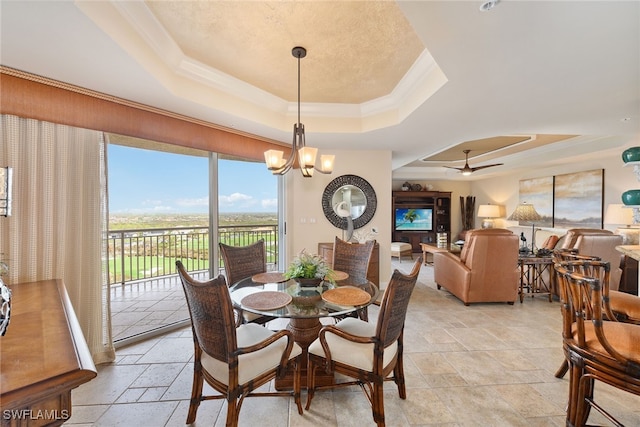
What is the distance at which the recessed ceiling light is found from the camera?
130 cm

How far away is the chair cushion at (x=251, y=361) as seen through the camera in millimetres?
1511

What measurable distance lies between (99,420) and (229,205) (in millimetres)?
2422

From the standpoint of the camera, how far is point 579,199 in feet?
17.2

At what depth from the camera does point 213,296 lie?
4.64 feet

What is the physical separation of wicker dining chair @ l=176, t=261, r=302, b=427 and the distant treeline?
2.07 m

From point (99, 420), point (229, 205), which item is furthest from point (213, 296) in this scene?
point (229, 205)

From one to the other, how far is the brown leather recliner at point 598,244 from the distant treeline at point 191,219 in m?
4.39

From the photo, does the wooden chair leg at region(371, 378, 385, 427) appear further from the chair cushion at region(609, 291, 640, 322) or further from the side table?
the side table

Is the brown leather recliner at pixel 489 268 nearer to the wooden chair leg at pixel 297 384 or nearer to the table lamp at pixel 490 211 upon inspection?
the wooden chair leg at pixel 297 384

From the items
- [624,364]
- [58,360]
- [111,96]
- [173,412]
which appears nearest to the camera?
[58,360]

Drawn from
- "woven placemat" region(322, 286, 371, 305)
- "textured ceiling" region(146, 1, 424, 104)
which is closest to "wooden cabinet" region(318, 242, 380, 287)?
"woven placemat" region(322, 286, 371, 305)

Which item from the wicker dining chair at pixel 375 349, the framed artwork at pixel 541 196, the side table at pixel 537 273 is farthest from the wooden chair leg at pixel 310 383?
the framed artwork at pixel 541 196

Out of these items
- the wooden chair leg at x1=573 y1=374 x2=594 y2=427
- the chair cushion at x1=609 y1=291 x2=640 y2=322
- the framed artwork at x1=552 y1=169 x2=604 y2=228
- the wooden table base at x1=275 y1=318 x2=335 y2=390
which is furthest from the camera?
the framed artwork at x1=552 y1=169 x2=604 y2=228

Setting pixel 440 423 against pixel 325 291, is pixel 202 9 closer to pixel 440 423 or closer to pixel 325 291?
pixel 325 291
